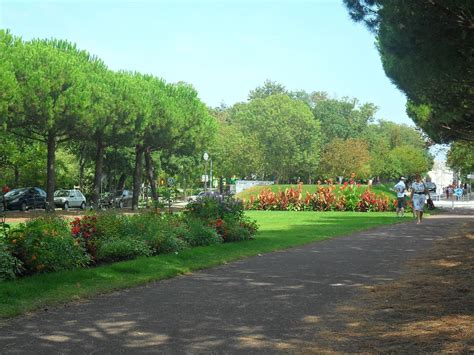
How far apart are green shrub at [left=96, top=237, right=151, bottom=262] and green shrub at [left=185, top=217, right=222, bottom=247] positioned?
6.92 feet

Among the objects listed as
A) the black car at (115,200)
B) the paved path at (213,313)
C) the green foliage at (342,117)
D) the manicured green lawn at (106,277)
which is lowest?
the paved path at (213,313)

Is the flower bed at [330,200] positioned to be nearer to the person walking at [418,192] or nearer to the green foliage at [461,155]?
the green foliage at [461,155]

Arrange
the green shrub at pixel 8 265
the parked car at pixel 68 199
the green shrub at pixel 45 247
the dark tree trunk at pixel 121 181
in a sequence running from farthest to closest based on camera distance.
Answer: the dark tree trunk at pixel 121 181, the parked car at pixel 68 199, the green shrub at pixel 45 247, the green shrub at pixel 8 265

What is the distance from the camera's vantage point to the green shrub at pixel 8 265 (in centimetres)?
886

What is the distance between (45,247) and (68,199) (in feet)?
133

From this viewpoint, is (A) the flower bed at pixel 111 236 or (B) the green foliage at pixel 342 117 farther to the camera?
(B) the green foliage at pixel 342 117

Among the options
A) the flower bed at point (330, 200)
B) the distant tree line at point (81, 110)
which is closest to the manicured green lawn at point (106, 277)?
the distant tree line at point (81, 110)

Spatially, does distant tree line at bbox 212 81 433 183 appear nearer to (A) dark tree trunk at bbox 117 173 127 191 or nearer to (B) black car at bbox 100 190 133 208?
(A) dark tree trunk at bbox 117 173 127 191

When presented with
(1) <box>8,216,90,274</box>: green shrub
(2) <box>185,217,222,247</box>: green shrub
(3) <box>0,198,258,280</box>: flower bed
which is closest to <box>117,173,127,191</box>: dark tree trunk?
(3) <box>0,198,258,280</box>: flower bed

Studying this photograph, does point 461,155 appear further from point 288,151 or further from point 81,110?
point 288,151

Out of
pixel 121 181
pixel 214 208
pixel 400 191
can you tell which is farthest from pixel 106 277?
pixel 121 181

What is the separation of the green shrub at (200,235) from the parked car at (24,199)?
29.0 meters

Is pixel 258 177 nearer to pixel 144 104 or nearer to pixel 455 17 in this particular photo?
pixel 144 104

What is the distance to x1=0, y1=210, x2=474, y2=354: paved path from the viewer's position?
5883 mm
